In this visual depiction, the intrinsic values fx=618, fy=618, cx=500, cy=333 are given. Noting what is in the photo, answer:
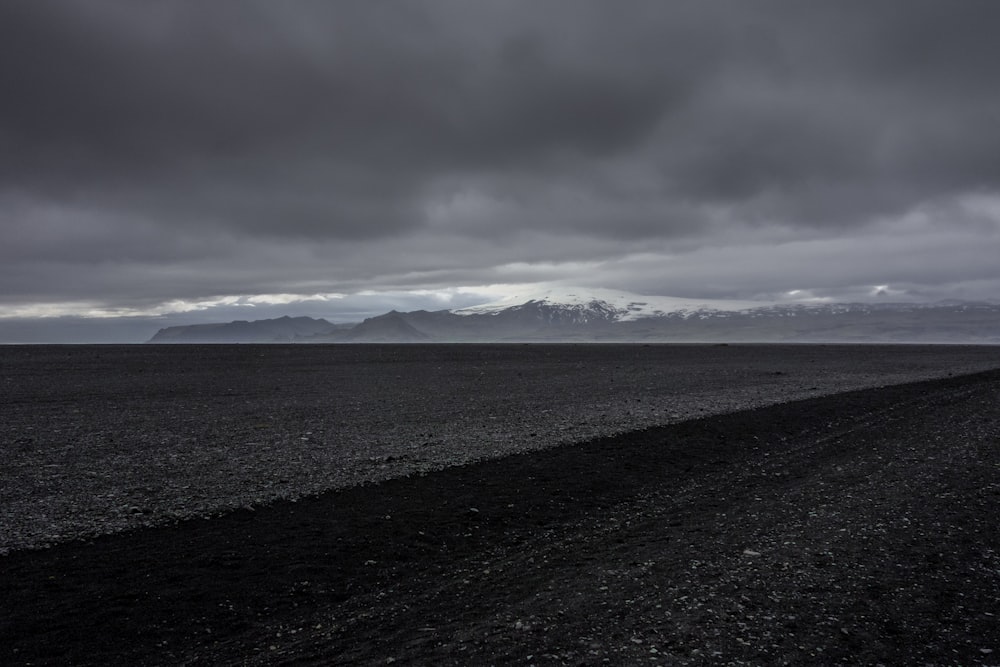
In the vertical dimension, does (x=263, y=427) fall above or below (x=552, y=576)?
above

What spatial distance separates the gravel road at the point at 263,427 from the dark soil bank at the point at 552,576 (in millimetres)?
1434

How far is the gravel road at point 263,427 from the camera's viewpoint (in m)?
10.8

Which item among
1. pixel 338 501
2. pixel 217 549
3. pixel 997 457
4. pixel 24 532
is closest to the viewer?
pixel 217 549

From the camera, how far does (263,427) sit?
18750 mm

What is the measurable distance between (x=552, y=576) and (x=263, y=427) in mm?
13982

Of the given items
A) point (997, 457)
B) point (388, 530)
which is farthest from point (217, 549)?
point (997, 457)

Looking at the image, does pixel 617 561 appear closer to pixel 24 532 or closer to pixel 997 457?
pixel 24 532

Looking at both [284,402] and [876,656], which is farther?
[284,402]

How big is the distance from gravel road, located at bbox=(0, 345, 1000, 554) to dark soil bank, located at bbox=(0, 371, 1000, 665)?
143 centimetres

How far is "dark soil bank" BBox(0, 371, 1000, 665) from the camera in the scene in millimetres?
5480

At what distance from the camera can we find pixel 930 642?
5352 millimetres

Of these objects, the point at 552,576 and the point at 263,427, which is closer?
the point at 552,576

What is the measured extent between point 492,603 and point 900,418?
61.6 ft

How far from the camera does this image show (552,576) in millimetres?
7137
